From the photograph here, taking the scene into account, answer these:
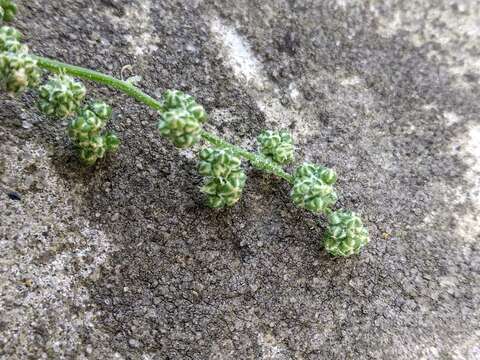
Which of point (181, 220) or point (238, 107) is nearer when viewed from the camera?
point (181, 220)

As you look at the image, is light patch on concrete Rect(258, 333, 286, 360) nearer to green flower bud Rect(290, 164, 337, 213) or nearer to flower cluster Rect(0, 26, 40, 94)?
green flower bud Rect(290, 164, 337, 213)

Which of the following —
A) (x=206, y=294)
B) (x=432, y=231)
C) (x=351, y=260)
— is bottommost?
(x=206, y=294)

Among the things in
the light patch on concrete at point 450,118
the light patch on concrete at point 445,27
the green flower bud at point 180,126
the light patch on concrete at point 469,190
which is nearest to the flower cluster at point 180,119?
the green flower bud at point 180,126

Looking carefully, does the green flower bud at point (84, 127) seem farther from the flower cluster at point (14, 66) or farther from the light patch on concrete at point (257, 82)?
the light patch on concrete at point (257, 82)

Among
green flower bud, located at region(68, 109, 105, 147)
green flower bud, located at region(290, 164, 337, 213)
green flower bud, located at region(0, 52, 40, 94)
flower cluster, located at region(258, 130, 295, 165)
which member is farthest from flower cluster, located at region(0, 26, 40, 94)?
green flower bud, located at region(290, 164, 337, 213)

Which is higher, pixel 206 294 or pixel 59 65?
pixel 59 65

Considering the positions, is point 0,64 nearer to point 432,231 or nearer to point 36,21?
point 36,21

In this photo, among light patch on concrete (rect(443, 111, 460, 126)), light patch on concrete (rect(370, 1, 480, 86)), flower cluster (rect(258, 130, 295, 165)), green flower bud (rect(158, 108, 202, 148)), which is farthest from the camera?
light patch on concrete (rect(370, 1, 480, 86))

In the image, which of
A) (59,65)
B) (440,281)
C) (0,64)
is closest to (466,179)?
(440,281)
